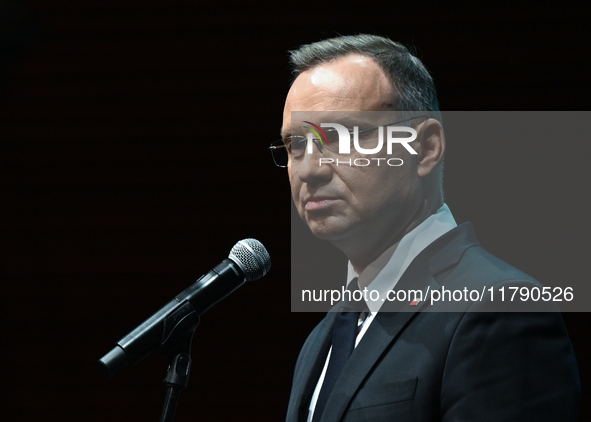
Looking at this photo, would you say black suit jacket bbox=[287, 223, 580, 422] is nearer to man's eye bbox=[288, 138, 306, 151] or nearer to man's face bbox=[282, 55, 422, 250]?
man's face bbox=[282, 55, 422, 250]

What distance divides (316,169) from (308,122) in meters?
0.13

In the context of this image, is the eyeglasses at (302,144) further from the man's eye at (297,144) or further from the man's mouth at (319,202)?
the man's mouth at (319,202)

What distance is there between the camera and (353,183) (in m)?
1.44

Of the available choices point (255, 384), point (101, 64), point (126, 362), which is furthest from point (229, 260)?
point (101, 64)

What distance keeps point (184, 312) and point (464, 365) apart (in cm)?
60

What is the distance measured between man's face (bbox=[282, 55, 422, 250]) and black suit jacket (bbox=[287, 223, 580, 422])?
20cm

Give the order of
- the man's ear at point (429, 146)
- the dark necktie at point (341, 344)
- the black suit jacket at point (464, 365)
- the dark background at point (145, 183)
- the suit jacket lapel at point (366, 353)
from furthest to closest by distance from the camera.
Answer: the dark background at point (145, 183), the man's ear at point (429, 146), the dark necktie at point (341, 344), the suit jacket lapel at point (366, 353), the black suit jacket at point (464, 365)

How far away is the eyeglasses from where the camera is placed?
1458 millimetres

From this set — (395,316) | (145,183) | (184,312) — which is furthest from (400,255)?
(145,183)

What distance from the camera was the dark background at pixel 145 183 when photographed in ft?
8.93

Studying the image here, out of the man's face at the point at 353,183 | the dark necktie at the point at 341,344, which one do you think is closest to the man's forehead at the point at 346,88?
the man's face at the point at 353,183

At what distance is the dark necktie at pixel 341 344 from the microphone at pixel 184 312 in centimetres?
27

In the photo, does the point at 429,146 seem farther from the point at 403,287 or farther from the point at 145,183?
the point at 145,183

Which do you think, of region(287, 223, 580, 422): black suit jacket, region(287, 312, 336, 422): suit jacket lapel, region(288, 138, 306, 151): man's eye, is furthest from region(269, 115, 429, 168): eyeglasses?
region(287, 312, 336, 422): suit jacket lapel
